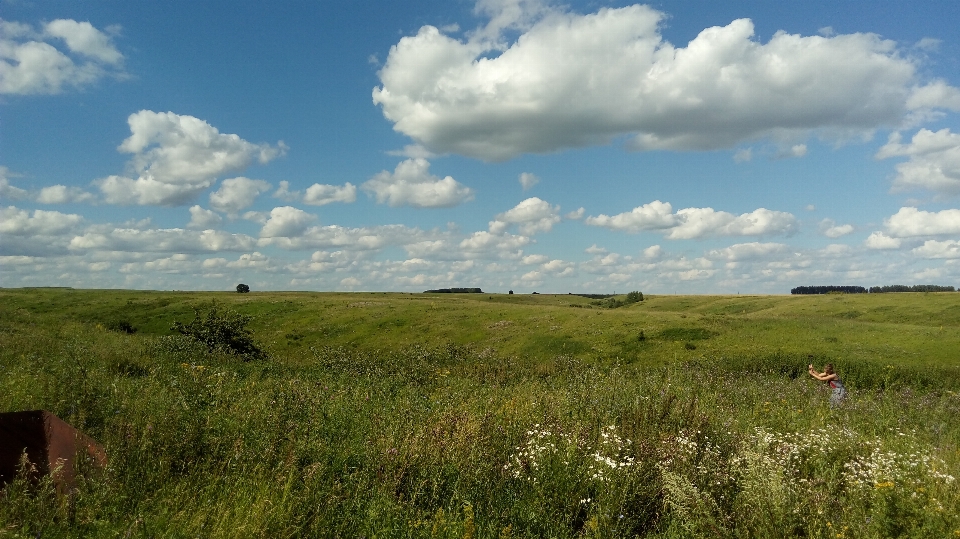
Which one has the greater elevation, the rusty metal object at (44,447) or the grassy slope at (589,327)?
the rusty metal object at (44,447)

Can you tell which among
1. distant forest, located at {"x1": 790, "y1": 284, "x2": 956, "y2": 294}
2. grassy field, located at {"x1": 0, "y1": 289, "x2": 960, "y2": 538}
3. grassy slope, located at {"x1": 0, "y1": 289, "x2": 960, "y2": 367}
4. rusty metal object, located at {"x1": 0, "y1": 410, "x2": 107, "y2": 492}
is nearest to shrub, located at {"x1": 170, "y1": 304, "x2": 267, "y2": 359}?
grassy slope, located at {"x1": 0, "y1": 289, "x2": 960, "y2": 367}

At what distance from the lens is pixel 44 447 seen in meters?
5.68

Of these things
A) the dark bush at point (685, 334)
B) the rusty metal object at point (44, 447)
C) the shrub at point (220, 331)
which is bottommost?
the dark bush at point (685, 334)

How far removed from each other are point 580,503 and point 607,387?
6.32m

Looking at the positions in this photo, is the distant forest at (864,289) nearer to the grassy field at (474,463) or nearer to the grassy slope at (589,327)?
the grassy slope at (589,327)

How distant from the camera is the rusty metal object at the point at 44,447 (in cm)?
532

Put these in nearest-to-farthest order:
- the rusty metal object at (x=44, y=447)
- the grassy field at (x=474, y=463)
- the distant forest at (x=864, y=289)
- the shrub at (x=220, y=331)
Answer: the grassy field at (x=474, y=463) → the rusty metal object at (x=44, y=447) → the shrub at (x=220, y=331) → the distant forest at (x=864, y=289)

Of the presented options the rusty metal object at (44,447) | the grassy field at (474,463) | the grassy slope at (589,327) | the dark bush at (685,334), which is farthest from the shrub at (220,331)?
the dark bush at (685,334)

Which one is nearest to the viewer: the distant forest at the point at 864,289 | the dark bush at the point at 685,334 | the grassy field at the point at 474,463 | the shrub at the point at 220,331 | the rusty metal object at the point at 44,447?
the grassy field at the point at 474,463

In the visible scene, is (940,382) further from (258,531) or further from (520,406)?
(258,531)

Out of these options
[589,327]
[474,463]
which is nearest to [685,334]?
[589,327]

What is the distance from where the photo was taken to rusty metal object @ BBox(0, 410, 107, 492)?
532cm

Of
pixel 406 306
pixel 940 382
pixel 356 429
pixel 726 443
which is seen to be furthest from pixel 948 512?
pixel 406 306

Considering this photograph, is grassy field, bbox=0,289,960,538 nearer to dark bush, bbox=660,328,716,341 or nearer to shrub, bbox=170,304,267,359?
shrub, bbox=170,304,267,359
